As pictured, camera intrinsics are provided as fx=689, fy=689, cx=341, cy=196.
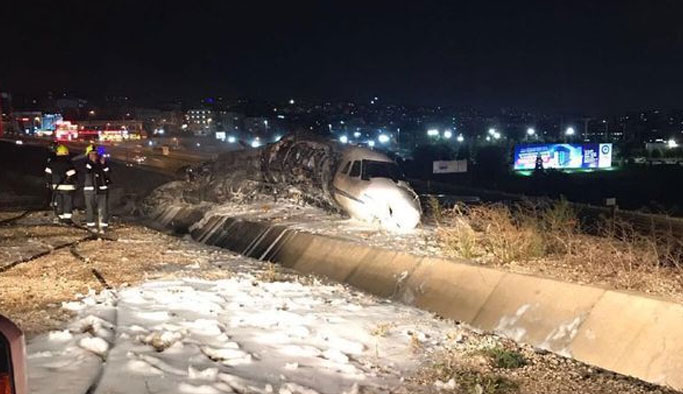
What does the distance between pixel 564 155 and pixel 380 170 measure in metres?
44.3

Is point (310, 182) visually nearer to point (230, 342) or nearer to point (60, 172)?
point (60, 172)

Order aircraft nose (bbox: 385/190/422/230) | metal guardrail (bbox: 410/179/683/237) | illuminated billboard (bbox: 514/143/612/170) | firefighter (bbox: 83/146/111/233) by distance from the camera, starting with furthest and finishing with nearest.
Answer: illuminated billboard (bbox: 514/143/612/170) < firefighter (bbox: 83/146/111/233) < metal guardrail (bbox: 410/179/683/237) < aircraft nose (bbox: 385/190/422/230)

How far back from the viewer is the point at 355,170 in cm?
1730

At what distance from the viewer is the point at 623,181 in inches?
2045

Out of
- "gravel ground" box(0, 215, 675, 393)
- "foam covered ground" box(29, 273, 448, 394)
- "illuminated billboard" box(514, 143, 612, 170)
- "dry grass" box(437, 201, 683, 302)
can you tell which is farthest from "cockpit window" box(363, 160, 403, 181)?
"illuminated billboard" box(514, 143, 612, 170)

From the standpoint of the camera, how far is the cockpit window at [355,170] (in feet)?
56.4

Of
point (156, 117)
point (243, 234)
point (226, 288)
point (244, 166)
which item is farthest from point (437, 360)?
point (156, 117)

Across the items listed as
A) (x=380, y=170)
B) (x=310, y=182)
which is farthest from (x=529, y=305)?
(x=310, y=182)

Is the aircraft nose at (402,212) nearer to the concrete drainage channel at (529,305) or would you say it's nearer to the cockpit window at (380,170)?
the cockpit window at (380,170)

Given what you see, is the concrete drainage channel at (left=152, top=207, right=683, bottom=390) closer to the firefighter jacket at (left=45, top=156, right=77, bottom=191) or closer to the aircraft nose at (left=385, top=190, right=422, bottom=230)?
the aircraft nose at (left=385, top=190, right=422, bottom=230)

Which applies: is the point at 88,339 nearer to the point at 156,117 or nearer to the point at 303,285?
the point at 303,285

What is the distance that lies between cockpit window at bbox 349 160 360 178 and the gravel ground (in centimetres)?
356

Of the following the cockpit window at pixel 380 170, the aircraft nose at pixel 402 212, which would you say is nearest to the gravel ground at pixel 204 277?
the aircraft nose at pixel 402 212

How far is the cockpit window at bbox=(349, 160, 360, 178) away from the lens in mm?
17203
